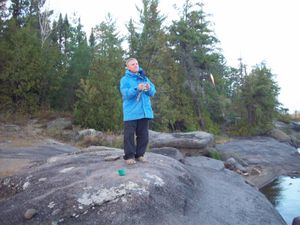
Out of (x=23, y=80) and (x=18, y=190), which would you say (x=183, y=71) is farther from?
(x=18, y=190)

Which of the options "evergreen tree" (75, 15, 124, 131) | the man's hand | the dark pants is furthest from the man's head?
"evergreen tree" (75, 15, 124, 131)

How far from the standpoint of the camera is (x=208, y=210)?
22.6ft

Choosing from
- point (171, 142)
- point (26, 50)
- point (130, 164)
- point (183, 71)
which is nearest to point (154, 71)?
point (183, 71)

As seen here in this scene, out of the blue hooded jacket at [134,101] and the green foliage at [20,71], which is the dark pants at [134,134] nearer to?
the blue hooded jacket at [134,101]

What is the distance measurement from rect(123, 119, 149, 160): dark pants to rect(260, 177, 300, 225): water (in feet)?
16.6

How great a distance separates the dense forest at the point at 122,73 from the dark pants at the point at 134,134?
1292cm

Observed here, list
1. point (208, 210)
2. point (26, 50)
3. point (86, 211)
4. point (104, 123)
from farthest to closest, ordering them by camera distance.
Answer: point (26, 50)
point (104, 123)
point (208, 210)
point (86, 211)

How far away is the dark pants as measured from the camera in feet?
24.0

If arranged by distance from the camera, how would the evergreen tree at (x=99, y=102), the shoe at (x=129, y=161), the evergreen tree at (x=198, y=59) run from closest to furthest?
the shoe at (x=129, y=161) < the evergreen tree at (x=99, y=102) < the evergreen tree at (x=198, y=59)

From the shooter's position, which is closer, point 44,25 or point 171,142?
point 171,142

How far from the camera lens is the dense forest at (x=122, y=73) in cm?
2297

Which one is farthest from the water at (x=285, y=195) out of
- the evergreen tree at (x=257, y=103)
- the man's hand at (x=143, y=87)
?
the evergreen tree at (x=257, y=103)

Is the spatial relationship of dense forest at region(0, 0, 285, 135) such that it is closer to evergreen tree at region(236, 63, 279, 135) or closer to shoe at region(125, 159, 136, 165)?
evergreen tree at region(236, 63, 279, 135)

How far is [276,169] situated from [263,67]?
22.3m
